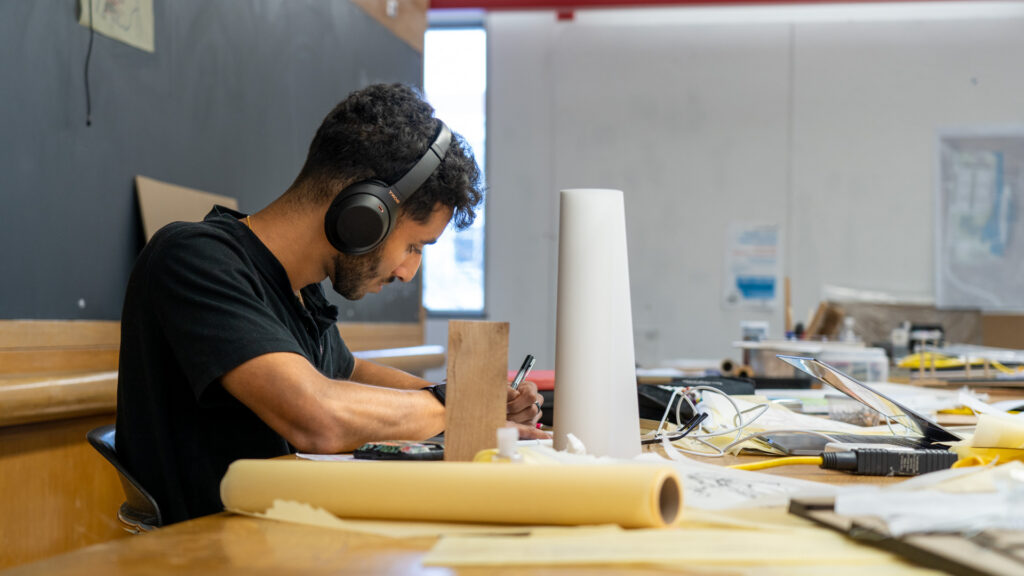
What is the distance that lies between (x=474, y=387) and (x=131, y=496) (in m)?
0.58

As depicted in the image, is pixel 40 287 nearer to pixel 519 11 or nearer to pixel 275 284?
pixel 275 284

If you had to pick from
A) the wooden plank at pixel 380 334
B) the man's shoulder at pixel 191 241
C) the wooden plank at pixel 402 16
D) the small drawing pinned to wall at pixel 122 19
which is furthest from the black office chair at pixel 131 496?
the wooden plank at pixel 402 16

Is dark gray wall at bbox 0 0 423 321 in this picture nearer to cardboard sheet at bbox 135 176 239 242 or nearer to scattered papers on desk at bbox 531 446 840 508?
cardboard sheet at bbox 135 176 239 242

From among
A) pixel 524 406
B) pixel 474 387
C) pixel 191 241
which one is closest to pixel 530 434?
pixel 524 406

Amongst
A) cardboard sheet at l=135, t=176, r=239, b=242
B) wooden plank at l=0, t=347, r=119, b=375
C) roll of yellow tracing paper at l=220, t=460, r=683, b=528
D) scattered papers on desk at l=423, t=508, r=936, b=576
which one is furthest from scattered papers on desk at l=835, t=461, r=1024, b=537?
cardboard sheet at l=135, t=176, r=239, b=242

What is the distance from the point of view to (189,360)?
1083 mm

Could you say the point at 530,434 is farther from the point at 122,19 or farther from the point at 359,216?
the point at 122,19

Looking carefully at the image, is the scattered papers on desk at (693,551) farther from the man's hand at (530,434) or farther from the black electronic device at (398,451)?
the man's hand at (530,434)

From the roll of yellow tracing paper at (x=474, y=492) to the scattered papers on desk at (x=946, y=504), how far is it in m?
0.14

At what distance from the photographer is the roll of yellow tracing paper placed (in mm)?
630

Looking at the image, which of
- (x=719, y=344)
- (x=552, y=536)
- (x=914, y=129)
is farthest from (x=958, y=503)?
(x=914, y=129)

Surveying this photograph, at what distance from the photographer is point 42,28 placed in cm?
187

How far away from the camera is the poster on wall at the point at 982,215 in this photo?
5730 millimetres

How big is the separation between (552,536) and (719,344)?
5502 millimetres
